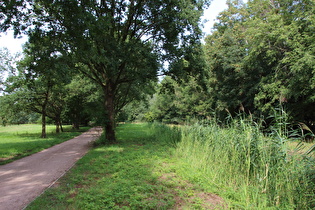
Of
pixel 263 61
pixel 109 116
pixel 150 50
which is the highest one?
pixel 263 61

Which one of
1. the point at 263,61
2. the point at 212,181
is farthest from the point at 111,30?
the point at 263,61

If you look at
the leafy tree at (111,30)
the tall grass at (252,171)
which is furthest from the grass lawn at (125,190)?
Answer: the leafy tree at (111,30)

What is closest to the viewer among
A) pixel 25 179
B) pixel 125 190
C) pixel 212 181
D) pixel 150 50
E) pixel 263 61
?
pixel 125 190

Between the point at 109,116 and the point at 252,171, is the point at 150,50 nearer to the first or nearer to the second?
the point at 109,116

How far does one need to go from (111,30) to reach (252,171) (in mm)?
10313

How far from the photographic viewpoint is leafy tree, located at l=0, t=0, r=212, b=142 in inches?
268

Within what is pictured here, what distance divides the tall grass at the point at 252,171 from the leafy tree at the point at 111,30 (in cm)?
566

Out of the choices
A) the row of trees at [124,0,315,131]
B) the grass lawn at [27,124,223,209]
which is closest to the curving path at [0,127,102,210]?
the grass lawn at [27,124,223,209]

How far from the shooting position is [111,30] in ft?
36.4

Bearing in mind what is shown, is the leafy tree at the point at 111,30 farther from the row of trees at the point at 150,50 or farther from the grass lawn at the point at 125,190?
the grass lawn at the point at 125,190

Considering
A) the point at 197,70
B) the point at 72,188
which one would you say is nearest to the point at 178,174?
the point at 72,188

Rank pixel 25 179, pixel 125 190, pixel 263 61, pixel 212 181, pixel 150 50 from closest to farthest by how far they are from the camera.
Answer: pixel 125 190 → pixel 212 181 → pixel 25 179 → pixel 150 50 → pixel 263 61

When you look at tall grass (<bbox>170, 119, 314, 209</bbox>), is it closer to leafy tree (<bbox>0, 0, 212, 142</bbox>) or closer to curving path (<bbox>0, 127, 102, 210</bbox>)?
curving path (<bbox>0, 127, 102, 210</bbox>)

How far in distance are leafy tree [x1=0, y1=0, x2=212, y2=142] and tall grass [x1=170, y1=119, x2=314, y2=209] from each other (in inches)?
223
